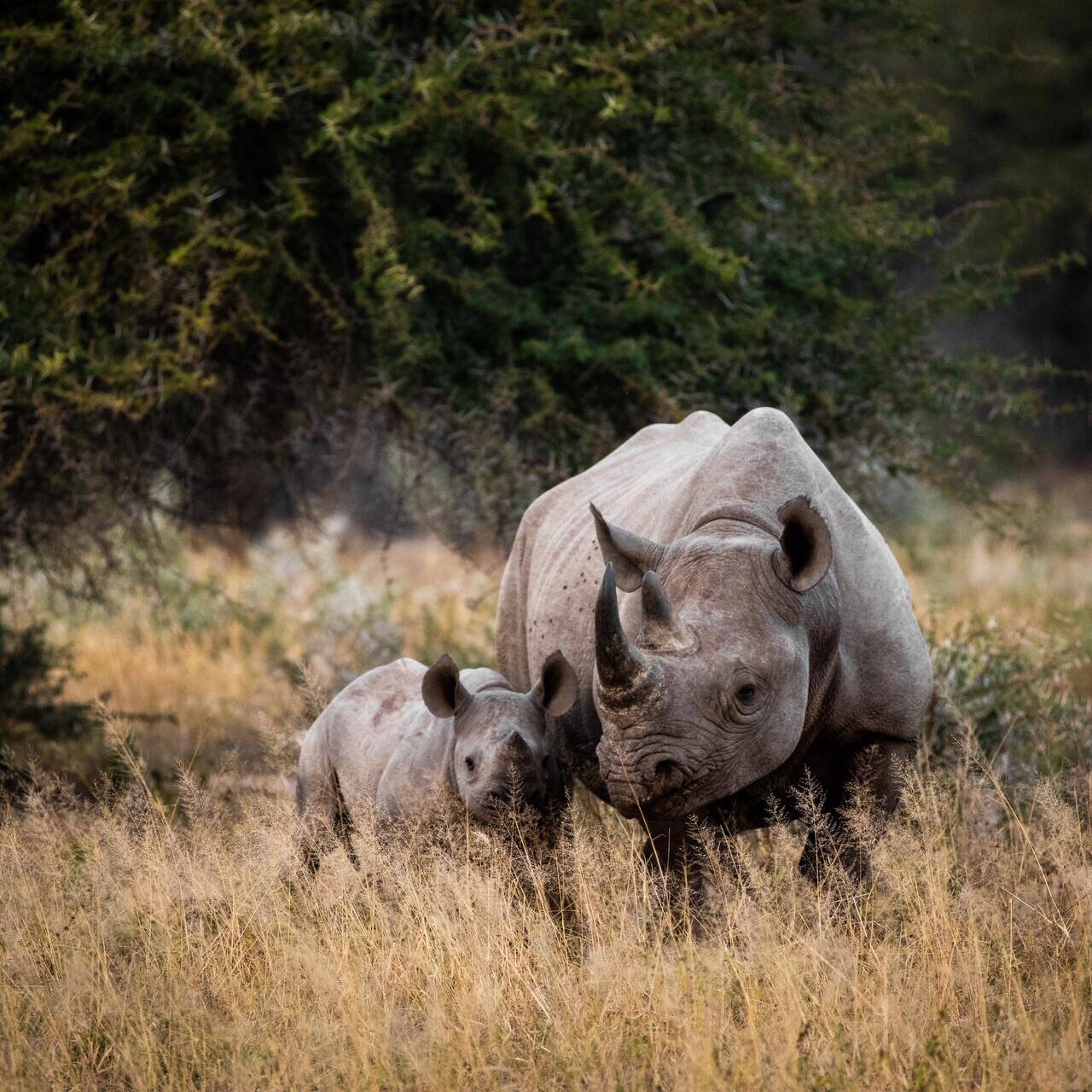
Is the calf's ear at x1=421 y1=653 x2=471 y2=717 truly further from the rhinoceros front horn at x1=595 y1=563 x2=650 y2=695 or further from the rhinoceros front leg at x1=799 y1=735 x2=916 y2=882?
the rhinoceros front leg at x1=799 y1=735 x2=916 y2=882

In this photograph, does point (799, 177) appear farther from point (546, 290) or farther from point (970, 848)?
point (970, 848)

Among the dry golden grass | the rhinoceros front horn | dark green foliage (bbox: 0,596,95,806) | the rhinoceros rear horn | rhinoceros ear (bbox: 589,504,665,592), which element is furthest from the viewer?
dark green foliage (bbox: 0,596,95,806)

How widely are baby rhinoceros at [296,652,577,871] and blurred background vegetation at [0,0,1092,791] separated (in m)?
0.58

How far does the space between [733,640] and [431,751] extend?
1362mm

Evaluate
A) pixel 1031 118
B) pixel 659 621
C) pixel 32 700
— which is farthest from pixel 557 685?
pixel 1031 118

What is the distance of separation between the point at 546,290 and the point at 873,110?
6.87 feet

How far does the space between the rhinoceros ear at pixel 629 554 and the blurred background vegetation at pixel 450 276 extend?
6.55 feet

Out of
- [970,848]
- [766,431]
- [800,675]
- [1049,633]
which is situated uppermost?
[766,431]

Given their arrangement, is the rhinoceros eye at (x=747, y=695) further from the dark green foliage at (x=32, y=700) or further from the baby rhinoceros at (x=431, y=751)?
the dark green foliage at (x=32, y=700)

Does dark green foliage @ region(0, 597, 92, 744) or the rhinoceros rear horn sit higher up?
the rhinoceros rear horn

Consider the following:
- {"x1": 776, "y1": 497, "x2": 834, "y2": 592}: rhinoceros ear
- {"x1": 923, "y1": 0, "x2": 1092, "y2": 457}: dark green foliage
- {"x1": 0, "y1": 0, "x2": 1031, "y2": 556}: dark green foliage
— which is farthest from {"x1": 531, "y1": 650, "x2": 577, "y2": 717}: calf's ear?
{"x1": 923, "y1": 0, "x2": 1092, "y2": 457}: dark green foliage

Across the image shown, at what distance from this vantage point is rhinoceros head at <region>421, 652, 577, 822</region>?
5176 mm

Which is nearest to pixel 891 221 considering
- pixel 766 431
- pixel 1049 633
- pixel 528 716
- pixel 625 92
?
pixel 625 92

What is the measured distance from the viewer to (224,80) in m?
7.81
